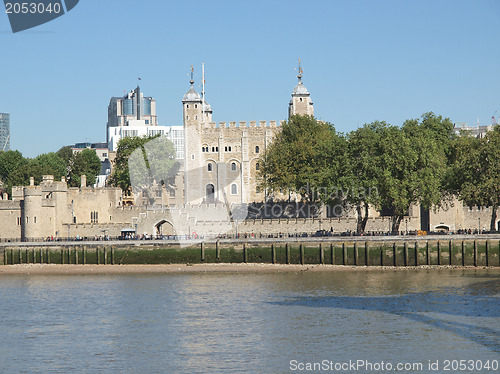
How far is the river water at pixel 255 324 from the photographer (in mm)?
32875

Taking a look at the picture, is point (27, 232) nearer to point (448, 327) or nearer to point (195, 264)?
point (195, 264)

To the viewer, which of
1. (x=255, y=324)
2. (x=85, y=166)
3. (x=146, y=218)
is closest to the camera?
(x=255, y=324)

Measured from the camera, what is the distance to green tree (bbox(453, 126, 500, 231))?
6581 cm

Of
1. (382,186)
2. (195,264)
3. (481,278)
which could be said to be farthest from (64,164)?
(481,278)

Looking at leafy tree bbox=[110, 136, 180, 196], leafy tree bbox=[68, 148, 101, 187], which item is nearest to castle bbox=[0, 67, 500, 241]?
leafy tree bbox=[110, 136, 180, 196]

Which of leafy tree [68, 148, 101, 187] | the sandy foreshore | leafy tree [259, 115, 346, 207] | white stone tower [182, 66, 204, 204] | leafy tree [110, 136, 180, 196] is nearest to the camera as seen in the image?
the sandy foreshore

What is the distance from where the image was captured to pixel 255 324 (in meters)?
39.8

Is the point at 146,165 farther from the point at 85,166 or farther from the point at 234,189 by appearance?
the point at 85,166

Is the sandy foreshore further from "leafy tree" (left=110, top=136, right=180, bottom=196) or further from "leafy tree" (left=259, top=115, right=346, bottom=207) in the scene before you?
"leafy tree" (left=110, top=136, right=180, bottom=196)

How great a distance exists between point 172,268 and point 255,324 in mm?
26717

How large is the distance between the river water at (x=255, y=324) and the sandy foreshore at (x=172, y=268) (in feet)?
16.1

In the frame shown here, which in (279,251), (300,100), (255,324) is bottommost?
(255,324)

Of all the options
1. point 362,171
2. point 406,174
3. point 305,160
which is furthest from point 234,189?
point 406,174

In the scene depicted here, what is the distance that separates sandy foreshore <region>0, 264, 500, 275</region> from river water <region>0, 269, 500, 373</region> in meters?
4.91
